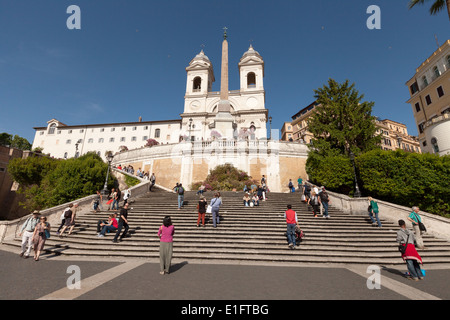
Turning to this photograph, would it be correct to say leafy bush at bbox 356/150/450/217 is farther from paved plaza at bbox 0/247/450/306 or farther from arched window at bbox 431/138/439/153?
arched window at bbox 431/138/439/153

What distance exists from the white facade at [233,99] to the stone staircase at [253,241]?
30.9 m

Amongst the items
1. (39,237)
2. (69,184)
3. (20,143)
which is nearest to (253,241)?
(39,237)

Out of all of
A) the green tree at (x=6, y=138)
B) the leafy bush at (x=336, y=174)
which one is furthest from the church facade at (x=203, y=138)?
the green tree at (x=6, y=138)

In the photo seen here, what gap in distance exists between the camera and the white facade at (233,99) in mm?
43219

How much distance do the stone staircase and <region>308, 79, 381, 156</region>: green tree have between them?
9936 millimetres

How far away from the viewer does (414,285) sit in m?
5.05

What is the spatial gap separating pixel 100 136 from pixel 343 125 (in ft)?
171

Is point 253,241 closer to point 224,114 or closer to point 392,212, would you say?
point 392,212

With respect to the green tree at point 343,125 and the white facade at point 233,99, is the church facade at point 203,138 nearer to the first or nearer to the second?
the white facade at point 233,99
